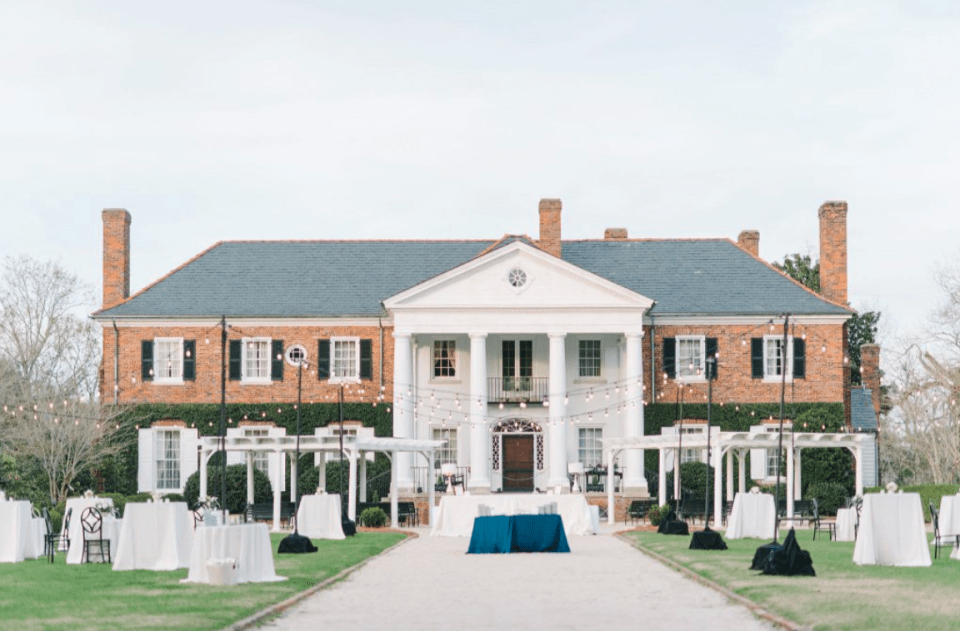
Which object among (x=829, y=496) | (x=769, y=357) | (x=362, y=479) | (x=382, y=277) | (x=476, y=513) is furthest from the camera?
(x=382, y=277)

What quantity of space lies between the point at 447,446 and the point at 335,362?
466cm

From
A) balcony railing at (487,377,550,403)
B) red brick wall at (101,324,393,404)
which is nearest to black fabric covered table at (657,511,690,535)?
balcony railing at (487,377,550,403)

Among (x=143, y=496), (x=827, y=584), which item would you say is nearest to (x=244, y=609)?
(x=827, y=584)

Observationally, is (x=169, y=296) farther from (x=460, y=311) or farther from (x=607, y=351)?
(x=607, y=351)

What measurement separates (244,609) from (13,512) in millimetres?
10768

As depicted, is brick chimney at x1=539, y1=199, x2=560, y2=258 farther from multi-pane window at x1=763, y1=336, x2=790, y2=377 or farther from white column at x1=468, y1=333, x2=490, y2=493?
multi-pane window at x1=763, y1=336, x2=790, y2=377

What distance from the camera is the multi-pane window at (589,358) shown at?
1826 inches

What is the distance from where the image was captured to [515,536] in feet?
85.6

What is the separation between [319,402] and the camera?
1799 inches

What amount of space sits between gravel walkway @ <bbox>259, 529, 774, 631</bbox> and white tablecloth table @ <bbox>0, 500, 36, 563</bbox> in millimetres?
6157

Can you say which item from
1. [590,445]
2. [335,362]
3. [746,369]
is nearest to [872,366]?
[746,369]

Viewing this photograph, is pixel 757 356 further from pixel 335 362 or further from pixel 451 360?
pixel 335 362

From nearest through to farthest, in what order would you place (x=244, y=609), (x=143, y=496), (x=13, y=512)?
(x=244, y=609) → (x=13, y=512) → (x=143, y=496)

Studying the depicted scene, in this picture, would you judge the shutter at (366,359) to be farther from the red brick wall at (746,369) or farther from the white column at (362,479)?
the red brick wall at (746,369)
